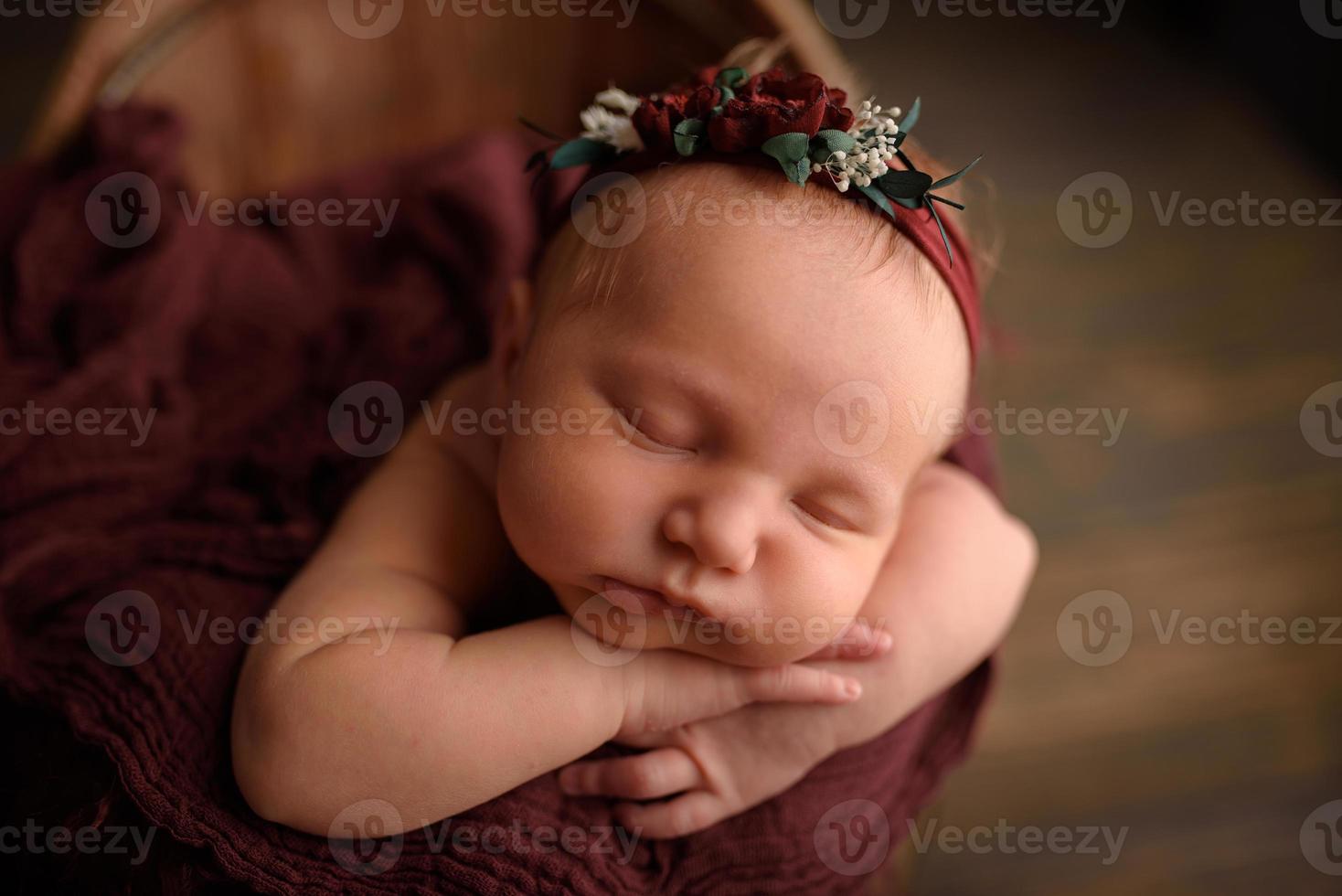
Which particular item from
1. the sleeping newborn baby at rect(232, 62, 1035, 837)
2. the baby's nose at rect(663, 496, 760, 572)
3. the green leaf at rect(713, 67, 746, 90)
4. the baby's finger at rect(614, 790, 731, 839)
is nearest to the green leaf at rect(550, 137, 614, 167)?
the sleeping newborn baby at rect(232, 62, 1035, 837)

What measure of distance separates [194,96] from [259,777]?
1058mm

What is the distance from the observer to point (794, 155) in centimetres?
78

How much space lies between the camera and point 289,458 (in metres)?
1.11

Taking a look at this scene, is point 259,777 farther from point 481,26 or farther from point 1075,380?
point 1075,380

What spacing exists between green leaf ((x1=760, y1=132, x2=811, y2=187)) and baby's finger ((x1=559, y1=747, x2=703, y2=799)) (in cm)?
47

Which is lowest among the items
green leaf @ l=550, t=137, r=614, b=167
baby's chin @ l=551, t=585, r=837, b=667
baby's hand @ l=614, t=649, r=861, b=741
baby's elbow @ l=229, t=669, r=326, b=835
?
baby's elbow @ l=229, t=669, r=326, b=835

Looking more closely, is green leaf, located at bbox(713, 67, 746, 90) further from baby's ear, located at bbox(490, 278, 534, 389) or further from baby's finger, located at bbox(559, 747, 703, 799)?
baby's finger, located at bbox(559, 747, 703, 799)

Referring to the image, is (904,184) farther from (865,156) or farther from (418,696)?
(418,696)

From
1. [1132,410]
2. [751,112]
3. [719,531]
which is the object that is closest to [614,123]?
[751,112]

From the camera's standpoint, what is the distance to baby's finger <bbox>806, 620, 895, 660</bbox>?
2.94ft

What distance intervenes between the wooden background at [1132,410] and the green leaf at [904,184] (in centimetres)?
51

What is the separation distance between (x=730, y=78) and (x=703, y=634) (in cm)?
46

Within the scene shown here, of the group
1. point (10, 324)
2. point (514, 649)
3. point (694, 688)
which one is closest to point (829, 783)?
point (694, 688)

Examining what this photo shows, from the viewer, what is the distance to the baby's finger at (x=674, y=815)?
88 cm
